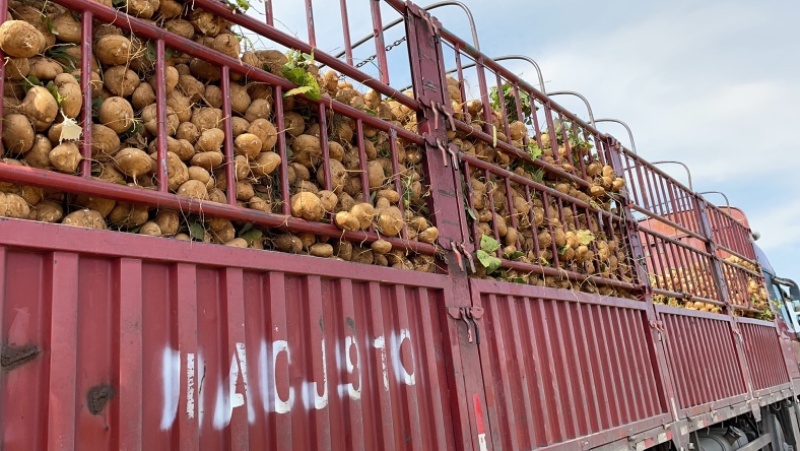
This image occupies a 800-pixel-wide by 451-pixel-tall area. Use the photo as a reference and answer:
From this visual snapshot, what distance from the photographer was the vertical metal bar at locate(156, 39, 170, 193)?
6.75 ft

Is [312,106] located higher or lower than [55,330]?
higher

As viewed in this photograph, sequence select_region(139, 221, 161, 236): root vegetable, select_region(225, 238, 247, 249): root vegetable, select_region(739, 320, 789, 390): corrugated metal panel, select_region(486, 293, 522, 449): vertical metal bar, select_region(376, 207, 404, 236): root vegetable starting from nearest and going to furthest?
select_region(139, 221, 161, 236): root vegetable → select_region(225, 238, 247, 249): root vegetable → select_region(376, 207, 404, 236): root vegetable → select_region(486, 293, 522, 449): vertical metal bar → select_region(739, 320, 789, 390): corrugated metal panel

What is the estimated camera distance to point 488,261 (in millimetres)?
3461

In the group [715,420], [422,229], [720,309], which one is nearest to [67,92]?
[422,229]

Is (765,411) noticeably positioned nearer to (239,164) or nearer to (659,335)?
(659,335)

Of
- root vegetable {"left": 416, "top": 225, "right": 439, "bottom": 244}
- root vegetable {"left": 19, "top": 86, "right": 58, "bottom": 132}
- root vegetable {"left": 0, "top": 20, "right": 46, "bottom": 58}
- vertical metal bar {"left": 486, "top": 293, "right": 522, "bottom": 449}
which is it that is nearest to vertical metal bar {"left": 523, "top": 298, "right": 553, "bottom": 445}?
vertical metal bar {"left": 486, "top": 293, "right": 522, "bottom": 449}

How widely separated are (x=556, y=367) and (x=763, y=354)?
558cm

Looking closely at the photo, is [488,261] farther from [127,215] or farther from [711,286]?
[711,286]

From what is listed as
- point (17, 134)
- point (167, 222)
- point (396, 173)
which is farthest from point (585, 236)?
point (17, 134)

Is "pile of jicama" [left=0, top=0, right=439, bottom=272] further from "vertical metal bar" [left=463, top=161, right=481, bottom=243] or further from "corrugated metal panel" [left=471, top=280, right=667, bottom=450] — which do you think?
"corrugated metal panel" [left=471, top=280, right=667, bottom=450]

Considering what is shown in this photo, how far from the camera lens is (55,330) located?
167 centimetres

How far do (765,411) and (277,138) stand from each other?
7767 millimetres

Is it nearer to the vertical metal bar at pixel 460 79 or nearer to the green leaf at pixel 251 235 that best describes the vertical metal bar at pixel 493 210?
the vertical metal bar at pixel 460 79

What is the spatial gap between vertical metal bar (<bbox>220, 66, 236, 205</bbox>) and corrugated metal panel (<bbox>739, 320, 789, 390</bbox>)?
6.93 m
